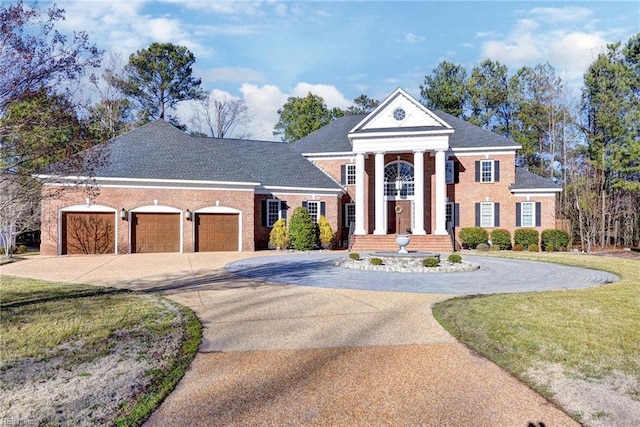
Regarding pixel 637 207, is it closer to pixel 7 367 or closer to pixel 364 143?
pixel 364 143

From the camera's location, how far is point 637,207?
30969 millimetres

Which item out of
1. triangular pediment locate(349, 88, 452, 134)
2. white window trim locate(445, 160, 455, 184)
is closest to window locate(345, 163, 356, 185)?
triangular pediment locate(349, 88, 452, 134)

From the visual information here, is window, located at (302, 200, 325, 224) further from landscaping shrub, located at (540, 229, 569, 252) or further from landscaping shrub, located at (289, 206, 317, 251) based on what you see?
landscaping shrub, located at (540, 229, 569, 252)

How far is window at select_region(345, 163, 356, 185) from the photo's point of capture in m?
29.3

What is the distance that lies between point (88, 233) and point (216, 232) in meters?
6.44

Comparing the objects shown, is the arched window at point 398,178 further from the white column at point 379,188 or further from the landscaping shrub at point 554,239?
the landscaping shrub at point 554,239

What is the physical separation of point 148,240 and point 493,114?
37.1 meters

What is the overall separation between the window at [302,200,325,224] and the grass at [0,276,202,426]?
17.5 meters

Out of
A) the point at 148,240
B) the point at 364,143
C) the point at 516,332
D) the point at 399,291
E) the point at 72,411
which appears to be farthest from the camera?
the point at 364,143

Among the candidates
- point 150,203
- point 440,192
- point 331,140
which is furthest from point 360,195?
point 150,203

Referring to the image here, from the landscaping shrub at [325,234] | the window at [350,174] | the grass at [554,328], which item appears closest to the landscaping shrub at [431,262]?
the grass at [554,328]

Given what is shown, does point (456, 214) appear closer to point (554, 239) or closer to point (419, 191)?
point (419, 191)

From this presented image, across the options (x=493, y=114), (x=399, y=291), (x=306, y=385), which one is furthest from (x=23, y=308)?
(x=493, y=114)

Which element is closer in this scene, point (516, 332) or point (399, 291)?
point (516, 332)
